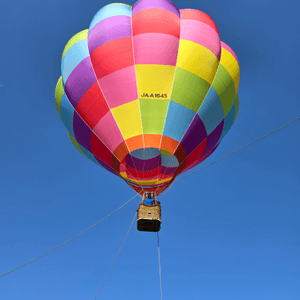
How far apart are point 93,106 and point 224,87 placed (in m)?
3.62

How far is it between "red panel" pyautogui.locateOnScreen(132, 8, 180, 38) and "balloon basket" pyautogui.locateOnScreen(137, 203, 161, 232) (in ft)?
15.0

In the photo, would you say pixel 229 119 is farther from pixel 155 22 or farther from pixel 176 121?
pixel 155 22

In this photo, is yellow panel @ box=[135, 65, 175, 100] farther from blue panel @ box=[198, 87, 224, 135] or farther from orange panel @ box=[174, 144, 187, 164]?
orange panel @ box=[174, 144, 187, 164]

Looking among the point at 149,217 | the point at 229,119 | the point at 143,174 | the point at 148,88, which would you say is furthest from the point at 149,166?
the point at 229,119

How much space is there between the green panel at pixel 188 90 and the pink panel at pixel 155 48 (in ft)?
1.39

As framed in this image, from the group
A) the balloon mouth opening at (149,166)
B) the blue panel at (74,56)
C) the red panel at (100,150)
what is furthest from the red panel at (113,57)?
the balloon mouth opening at (149,166)

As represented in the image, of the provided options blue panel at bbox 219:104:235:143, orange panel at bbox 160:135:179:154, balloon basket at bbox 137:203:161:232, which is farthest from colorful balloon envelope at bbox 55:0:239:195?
balloon basket at bbox 137:203:161:232

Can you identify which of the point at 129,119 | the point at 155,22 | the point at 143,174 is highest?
the point at 155,22

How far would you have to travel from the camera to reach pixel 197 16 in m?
8.41

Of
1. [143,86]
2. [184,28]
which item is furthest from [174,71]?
[184,28]

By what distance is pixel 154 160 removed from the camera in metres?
7.55

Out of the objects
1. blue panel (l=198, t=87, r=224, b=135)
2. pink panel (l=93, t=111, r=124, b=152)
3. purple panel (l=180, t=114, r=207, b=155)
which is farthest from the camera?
blue panel (l=198, t=87, r=224, b=135)

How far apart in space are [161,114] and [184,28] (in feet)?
8.62

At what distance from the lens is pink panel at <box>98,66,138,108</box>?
7.38 metres
